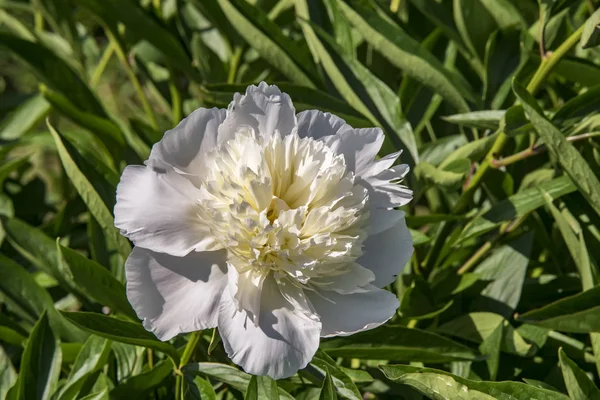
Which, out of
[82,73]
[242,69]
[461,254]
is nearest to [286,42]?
[242,69]

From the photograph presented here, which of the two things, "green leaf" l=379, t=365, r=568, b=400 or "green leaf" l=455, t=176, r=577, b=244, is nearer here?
"green leaf" l=379, t=365, r=568, b=400

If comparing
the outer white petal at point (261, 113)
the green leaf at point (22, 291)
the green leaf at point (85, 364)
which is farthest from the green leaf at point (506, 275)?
the green leaf at point (22, 291)

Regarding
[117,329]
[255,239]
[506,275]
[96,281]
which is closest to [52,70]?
[96,281]

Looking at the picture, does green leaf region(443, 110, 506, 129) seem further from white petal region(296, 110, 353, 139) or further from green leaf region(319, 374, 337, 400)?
green leaf region(319, 374, 337, 400)

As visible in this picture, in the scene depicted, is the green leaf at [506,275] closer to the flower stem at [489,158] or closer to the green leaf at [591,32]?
the flower stem at [489,158]

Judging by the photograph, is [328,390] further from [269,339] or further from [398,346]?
[398,346]

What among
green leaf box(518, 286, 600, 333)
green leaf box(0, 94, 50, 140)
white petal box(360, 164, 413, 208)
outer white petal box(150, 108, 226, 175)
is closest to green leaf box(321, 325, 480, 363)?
green leaf box(518, 286, 600, 333)
